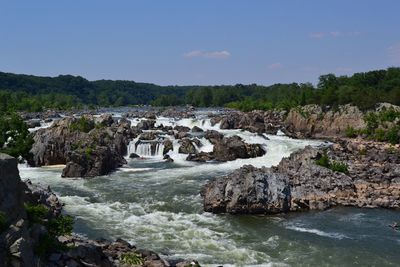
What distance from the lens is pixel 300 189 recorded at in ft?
115

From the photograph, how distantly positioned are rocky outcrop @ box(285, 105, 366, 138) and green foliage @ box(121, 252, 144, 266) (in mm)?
58182

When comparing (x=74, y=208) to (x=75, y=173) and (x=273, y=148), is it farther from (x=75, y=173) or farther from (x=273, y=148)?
(x=273, y=148)

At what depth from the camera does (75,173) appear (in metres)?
45.8

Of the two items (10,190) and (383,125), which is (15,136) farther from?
(383,125)

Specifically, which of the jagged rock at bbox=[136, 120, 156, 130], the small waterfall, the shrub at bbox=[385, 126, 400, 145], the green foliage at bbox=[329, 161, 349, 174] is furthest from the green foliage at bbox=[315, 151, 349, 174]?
the jagged rock at bbox=[136, 120, 156, 130]

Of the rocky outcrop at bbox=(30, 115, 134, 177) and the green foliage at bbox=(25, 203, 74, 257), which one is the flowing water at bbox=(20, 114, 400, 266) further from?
the green foliage at bbox=(25, 203, 74, 257)

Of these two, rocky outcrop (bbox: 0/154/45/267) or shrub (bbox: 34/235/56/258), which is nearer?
rocky outcrop (bbox: 0/154/45/267)

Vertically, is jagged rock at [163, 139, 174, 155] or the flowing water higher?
jagged rock at [163, 139, 174, 155]

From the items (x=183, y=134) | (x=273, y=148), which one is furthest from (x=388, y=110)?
(x=183, y=134)

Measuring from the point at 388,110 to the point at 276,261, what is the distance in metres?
61.5

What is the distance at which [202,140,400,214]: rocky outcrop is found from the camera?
1291 inches

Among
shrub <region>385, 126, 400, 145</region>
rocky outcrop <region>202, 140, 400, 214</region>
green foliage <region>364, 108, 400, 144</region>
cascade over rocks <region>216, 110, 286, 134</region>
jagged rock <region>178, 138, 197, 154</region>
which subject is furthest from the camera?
cascade over rocks <region>216, 110, 286, 134</region>

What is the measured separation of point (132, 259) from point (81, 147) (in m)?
33.1

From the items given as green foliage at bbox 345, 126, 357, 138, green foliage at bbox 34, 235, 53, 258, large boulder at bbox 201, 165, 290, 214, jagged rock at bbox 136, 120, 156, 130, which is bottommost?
large boulder at bbox 201, 165, 290, 214
